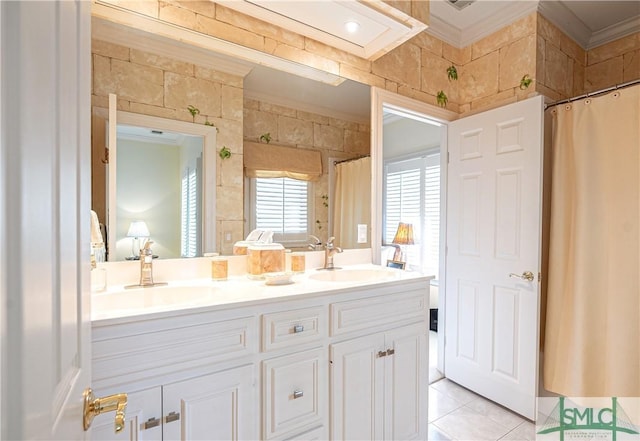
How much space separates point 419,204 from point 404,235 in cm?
52

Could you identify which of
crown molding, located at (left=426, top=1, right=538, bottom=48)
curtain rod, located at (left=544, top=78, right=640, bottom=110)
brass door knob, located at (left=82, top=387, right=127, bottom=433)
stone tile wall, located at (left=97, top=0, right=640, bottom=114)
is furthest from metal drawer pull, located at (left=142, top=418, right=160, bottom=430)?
crown molding, located at (left=426, top=1, right=538, bottom=48)

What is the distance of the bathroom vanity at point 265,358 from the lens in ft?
3.28

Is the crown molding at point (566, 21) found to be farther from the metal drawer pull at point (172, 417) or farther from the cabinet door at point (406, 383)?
the metal drawer pull at point (172, 417)

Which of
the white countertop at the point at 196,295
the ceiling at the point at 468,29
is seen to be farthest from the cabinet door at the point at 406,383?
the ceiling at the point at 468,29

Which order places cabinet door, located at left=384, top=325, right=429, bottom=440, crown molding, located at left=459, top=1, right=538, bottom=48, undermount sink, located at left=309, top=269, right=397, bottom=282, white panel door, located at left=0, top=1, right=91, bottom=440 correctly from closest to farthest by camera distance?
white panel door, located at left=0, top=1, right=91, bottom=440 < cabinet door, located at left=384, top=325, right=429, bottom=440 < undermount sink, located at left=309, top=269, right=397, bottom=282 < crown molding, located at left=459, top=1, right=538, bottom=48

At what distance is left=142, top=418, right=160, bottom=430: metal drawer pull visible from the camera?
3.31 feet

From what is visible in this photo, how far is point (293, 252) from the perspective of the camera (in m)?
1.87

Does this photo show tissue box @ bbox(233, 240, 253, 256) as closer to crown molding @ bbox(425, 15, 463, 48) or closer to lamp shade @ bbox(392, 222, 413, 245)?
lamp shade @ bbox(392, 222, 413, 245)

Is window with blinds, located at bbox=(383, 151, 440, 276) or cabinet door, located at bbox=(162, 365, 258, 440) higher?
window with blinds, located at bbox=(383, 151, 440, 276)

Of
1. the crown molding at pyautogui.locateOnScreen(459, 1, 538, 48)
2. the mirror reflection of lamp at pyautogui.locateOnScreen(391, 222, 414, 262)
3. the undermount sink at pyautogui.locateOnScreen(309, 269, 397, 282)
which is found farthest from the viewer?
the mirror reflection of lamp at pyautogui.locateOnScreen(391, 222, 414, 262)

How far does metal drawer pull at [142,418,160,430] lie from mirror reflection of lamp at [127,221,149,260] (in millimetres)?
712

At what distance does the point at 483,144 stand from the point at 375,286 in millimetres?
1472

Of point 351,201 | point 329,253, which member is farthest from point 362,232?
point 329,253

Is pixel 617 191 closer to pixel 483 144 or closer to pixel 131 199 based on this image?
pixel 483 144
